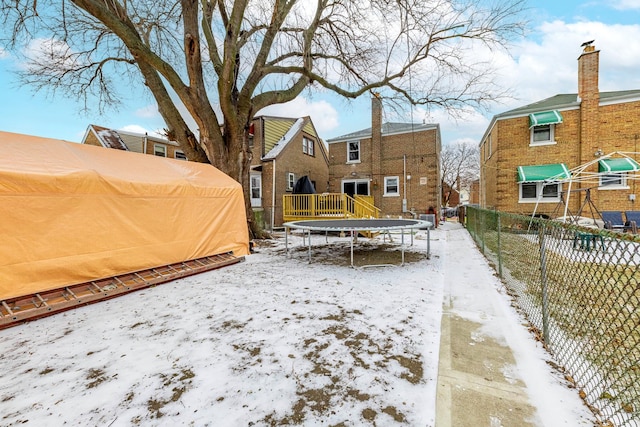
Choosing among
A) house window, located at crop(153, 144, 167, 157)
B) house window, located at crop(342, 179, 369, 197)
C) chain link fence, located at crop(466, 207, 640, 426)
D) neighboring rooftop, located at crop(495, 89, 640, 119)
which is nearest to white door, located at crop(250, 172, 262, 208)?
house window, located at crop(342, 179, 369, 197)

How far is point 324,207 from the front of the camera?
12547mm

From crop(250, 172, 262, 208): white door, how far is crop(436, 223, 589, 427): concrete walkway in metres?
13.1

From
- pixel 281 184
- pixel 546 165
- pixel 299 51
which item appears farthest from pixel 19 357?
pixel 546 165

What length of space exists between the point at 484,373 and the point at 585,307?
1165 mm

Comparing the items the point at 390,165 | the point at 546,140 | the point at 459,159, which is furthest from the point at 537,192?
the point at 459,159

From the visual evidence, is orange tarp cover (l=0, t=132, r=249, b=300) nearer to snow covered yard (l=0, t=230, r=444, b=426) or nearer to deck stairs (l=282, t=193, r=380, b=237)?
snow covered yard (l=0, t=230, r=444, b=426)

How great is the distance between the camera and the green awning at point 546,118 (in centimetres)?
1226

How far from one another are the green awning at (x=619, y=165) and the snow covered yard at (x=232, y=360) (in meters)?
12.3

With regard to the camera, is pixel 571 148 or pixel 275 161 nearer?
pixel 571 148

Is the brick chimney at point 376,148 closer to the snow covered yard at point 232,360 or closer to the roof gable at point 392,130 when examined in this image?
the roof gable at point 392,130

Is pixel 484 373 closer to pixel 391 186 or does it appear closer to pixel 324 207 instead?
pixel 324 207

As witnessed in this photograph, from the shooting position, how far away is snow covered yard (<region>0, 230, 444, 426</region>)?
6.33 feet

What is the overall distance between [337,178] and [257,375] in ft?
53.2

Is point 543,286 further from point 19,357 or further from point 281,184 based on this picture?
point 281,184
